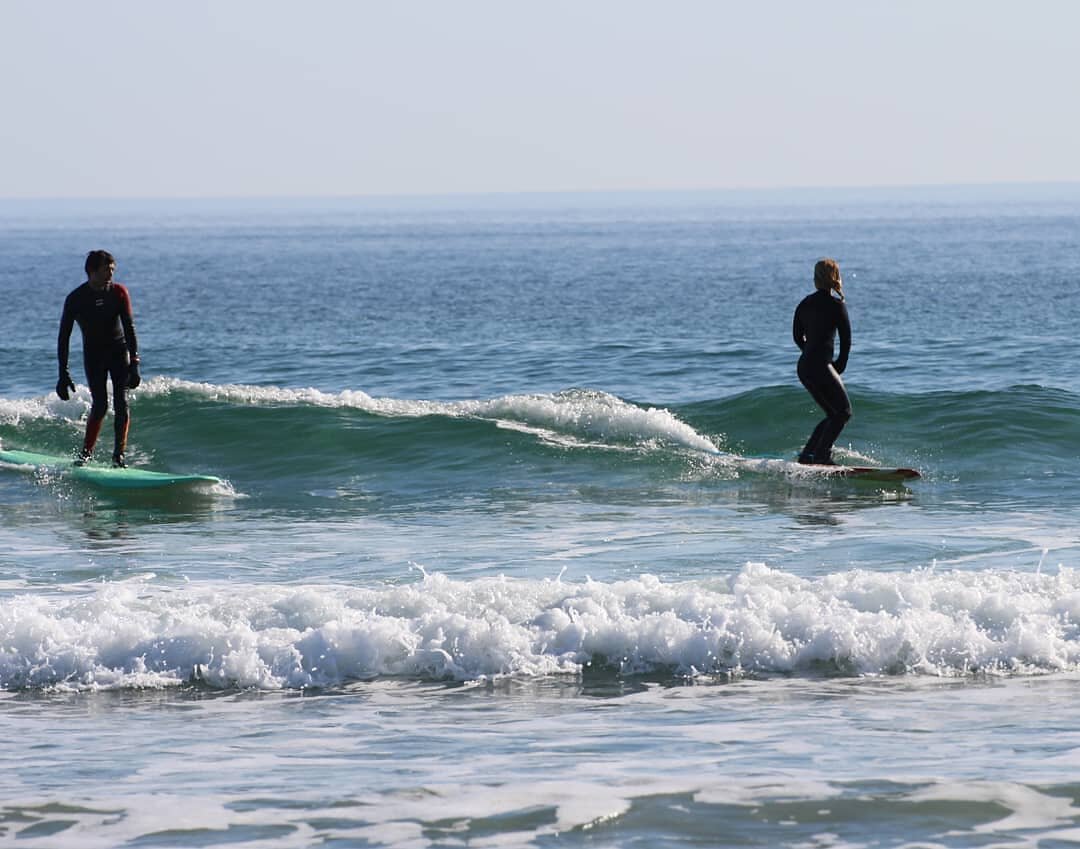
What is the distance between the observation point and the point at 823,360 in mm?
13109

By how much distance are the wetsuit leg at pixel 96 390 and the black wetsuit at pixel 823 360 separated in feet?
19.4

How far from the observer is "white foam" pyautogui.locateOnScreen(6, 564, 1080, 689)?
25.5 feet

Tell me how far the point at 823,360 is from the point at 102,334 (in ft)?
20.3

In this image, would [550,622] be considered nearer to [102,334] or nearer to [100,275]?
[100,275]

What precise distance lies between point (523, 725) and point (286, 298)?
41240 millimetres

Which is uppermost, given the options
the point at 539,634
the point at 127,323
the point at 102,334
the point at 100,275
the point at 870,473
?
the point at 100,275

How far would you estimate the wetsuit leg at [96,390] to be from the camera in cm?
1289

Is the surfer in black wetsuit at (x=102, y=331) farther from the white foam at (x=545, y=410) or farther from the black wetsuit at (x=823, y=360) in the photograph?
the black wetsuit at (x=823, y=360)

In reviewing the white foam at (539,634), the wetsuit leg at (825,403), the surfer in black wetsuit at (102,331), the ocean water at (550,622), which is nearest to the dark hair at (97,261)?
the surfer in black wetsuit at (102,331)

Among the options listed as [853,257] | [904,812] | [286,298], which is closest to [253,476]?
[904,812]

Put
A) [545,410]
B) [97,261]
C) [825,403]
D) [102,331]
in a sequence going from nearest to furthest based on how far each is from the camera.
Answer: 1. [97,261]
2. [102,331]
3. [825,403]
4. [545,410]

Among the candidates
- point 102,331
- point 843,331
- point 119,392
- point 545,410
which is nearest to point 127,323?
point 102,331

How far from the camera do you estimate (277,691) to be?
761 cm

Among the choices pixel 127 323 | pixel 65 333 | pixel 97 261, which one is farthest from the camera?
pixel 65 333
